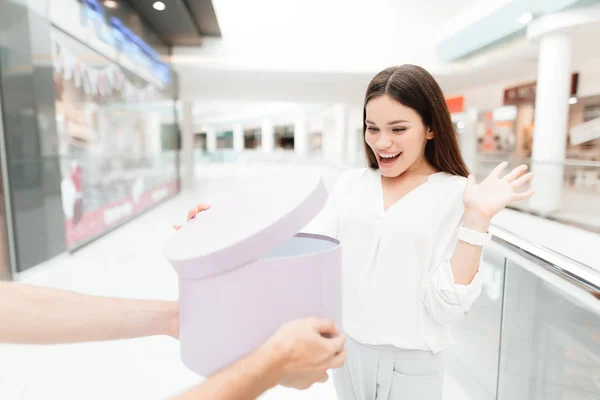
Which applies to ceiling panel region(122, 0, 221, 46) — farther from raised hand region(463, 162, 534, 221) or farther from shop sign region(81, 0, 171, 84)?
raised hand region(463, 162, 534, 221)

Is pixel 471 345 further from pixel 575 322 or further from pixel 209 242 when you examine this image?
pixel 209 242

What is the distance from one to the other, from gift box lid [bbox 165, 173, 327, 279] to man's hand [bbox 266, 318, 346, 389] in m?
0.10

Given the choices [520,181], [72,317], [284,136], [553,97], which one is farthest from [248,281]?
[284,136]

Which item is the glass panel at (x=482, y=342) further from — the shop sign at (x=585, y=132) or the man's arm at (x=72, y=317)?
the shop sign at (x=585, y=132)

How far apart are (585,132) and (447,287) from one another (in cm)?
1112

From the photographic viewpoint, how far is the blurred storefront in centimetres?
364

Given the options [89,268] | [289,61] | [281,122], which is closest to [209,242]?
[89,268]

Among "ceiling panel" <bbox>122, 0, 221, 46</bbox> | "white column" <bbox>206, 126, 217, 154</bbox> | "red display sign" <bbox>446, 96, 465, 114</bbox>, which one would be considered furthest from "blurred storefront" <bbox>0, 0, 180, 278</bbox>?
"white column" <bbox>206, 126, 217, 154</bbox>

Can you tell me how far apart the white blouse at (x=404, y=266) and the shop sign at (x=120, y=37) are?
522 cm

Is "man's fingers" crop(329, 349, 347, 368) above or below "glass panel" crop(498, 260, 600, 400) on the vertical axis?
above

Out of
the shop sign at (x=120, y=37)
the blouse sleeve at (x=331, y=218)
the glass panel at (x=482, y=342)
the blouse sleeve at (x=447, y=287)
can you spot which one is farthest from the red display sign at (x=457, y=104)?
the blouse sleeve at (x=447, y=287)

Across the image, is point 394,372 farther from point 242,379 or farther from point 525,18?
point 525,18

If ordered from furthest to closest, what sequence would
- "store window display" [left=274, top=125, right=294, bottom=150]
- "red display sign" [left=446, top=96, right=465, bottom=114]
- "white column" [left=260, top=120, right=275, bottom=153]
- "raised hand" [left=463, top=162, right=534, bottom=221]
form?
"store window display" [left=274, top=125, right=294, bottom=150] → "white column" [left=260, top=120, right=275, bottom=153] → "red display sign" [left=446, top=96, right=465, bottom=114] → "raised hand" [left=463, top=162, right=534, bottom=221]

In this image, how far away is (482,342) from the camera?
80.8 inches
